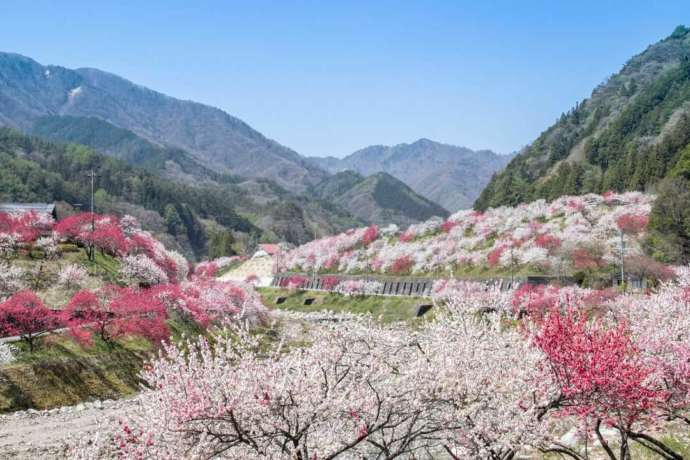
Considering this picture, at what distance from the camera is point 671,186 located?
5262 cm

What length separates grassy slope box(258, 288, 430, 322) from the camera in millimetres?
61406

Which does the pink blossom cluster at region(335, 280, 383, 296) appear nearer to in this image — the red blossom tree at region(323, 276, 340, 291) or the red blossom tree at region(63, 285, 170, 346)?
the red blossom tree at region(323, 276, 340, 291)

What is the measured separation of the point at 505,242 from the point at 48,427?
52.0 meters

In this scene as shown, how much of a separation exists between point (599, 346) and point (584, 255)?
4658 cm

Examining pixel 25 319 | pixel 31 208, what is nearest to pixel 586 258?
pixel 25 319

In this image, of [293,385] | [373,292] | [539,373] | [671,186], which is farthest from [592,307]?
[373,292]

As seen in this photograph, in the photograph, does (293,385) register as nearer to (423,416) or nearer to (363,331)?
(363,331)

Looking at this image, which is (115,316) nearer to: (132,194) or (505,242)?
(505,242)

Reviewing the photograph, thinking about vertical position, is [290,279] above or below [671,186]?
below

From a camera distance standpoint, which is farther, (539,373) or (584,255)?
(584,255)

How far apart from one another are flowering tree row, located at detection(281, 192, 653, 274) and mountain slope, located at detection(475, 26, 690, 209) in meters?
9.31

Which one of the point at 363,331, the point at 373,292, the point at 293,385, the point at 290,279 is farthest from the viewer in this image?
the point at 290,279

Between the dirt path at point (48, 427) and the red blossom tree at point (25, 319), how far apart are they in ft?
17.0

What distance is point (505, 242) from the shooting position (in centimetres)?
6512
